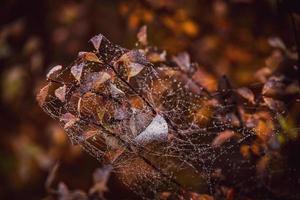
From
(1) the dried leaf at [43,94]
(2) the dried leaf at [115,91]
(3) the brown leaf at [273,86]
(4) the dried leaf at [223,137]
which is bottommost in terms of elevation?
(1) the dried leaf at [43,94]

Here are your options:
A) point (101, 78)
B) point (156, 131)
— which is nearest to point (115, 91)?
point (101, 78)

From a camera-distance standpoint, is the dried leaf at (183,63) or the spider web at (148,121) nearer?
the spider web at (148,121)

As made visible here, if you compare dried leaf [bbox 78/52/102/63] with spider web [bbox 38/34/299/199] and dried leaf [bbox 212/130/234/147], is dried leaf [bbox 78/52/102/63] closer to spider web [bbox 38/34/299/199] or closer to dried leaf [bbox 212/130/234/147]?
spider web [bbox 38/34/299/199]

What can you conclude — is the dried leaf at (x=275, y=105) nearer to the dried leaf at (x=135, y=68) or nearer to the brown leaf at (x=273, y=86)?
the brown leaf at (x=273, y=86)

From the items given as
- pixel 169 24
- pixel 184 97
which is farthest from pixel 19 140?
pixel 184 97

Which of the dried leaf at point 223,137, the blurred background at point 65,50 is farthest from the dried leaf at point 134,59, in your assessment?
the blurred background at point 65,50

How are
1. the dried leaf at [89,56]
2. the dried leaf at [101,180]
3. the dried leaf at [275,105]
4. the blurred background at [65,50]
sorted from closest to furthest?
the dried leaf at [89,56]
the dried leaf at [275,105]
the dried leaf at [101,180]
the blurred background at [65,50]

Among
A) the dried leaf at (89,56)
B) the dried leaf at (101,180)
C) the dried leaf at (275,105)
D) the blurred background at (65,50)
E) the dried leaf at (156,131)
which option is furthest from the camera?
the blurred background at (65,50)

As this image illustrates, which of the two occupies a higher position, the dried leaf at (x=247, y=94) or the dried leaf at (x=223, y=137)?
the dried leaf at (x=247, y=94)
